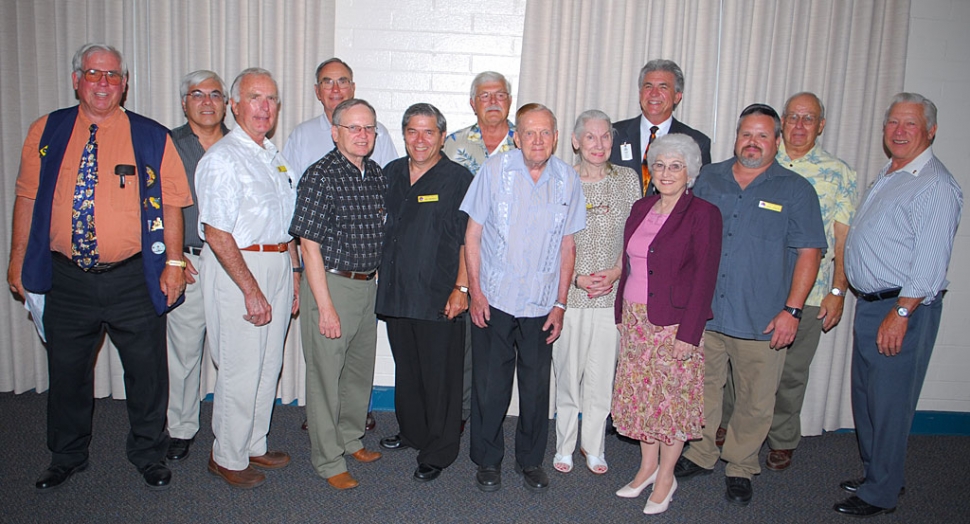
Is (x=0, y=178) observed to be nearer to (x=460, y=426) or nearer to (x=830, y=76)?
(x=460, y=426)

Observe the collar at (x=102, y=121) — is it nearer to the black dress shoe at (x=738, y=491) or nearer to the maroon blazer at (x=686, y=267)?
the maroon blazer at (x=686, y=267)

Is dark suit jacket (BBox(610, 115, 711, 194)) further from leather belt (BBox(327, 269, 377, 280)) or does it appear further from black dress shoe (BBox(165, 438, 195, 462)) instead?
black dress shoe (BBox(165, 438, 195, 462))

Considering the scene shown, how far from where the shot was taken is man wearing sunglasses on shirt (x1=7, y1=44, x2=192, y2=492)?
9.51 feet

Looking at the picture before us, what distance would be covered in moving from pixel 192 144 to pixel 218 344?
3.96 ft

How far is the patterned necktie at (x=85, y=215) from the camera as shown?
2891 mm

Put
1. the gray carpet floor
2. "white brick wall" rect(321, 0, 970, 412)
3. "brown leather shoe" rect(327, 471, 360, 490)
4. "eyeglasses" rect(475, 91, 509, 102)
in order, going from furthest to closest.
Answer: "white brick wall" rect(321, 0, 970, 412) < "eyeglasses" rect(475, 91, 509, 102) < "brown leather shoe" rect(327, 471, 360, 490) < the gray carpet floor

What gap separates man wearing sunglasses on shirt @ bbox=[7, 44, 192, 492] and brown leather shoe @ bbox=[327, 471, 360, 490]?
0.84 meters

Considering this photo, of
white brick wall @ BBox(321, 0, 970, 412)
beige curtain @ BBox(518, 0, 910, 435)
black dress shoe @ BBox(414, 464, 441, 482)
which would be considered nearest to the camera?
black dress shoe @ BBox(414, 464, 441, 482)

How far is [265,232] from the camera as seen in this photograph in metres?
2.96

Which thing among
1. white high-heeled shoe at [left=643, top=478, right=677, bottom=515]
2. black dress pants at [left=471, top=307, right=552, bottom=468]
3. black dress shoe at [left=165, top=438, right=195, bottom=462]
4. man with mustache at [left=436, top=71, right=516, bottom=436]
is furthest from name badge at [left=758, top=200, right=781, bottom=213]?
black dress shoe at [left=165, top=438, right=195, bottom=462]

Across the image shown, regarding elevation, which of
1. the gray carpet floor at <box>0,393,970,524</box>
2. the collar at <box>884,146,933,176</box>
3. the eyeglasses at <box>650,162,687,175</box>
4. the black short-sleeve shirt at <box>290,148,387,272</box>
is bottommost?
the gray carpet floor at <box>0,393,970,524</box>

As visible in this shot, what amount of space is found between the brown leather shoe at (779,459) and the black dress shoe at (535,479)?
144 centimetres

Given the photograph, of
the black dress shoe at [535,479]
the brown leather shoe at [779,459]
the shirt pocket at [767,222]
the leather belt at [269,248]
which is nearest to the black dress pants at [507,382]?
the black dress shoe at [535,479]

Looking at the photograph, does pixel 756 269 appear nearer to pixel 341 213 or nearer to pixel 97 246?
pixel 341 213
